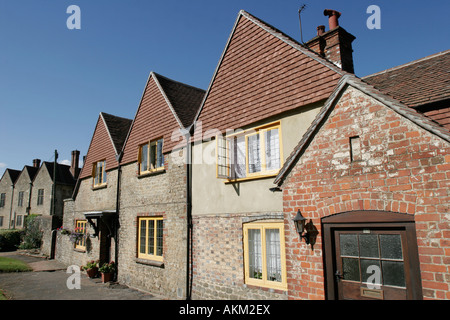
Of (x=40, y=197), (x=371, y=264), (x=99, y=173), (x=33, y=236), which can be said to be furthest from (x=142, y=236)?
(x=40, y=197)

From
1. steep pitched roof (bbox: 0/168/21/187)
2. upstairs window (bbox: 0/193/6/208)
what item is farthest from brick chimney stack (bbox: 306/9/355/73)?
upstairs window (bbox: 0/193/6/208)

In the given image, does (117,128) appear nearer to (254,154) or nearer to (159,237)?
(159,237)

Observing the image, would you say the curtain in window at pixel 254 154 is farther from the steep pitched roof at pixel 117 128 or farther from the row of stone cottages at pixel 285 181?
the steep pitched roof at pixel 117 128

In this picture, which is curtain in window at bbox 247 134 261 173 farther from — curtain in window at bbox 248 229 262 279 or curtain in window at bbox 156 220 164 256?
curtain in window at bbox 156 220 164 256

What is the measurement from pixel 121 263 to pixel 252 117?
952 centimetres

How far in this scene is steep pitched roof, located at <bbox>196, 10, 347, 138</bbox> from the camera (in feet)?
25.3

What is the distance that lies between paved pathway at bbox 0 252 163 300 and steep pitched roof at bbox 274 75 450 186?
792 cm

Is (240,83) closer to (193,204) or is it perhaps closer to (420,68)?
(193,204)

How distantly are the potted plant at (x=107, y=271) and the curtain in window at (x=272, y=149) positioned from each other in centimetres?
985

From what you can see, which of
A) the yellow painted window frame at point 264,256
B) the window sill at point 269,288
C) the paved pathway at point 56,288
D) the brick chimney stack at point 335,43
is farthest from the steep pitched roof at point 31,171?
the brick chimney stack at point 335,43

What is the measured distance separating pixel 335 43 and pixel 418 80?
11.3 ft

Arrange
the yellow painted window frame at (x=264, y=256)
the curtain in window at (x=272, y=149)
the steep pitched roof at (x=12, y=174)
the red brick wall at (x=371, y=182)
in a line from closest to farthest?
the red brick wall at (x=371, y=182) < the yellow painted window frame at (x=264, y=256) < the curtain in window at (x=272, y=149) < the steep pitched roof at (x=12, y=174)

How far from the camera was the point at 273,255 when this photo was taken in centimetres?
779

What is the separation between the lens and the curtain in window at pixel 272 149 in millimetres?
8281
